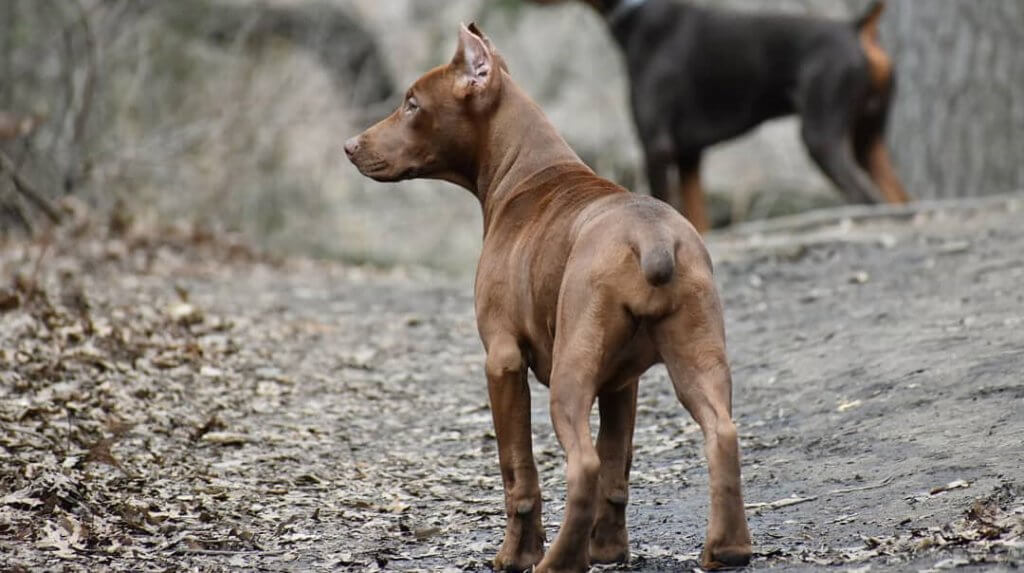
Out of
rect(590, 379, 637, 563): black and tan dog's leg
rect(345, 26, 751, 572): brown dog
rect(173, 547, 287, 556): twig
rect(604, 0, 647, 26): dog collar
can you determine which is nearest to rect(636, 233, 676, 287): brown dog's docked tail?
rect(345, 26, 751, 572): brown dog

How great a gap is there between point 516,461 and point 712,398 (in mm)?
717

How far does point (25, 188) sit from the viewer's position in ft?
31.2

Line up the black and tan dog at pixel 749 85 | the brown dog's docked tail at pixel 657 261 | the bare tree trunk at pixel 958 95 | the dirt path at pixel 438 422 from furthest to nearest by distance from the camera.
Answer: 1. the bare tree trunk at pixel 958 95
2. the black and tan dog at pixel 749 85
3. the dirt path at pixel 438 422
4. the brown dog's docked tail at pixel 657 261

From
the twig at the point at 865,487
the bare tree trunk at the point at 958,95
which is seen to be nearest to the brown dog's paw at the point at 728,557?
the twig at the point at 865,487

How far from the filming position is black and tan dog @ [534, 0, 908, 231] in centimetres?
1105

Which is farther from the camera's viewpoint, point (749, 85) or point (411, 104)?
point (749, 85)

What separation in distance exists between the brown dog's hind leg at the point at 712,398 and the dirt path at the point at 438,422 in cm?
26

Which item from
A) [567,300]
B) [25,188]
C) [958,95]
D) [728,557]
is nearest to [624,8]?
[958,95]

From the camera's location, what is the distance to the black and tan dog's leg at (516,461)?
4.38 meters

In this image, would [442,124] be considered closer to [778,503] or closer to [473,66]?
[473,66]

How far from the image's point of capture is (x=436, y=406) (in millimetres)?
7289

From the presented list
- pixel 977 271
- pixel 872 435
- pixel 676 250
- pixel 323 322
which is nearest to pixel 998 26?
pixel 977 271

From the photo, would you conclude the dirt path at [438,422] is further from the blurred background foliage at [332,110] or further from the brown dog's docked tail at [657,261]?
the blurred background foliage at [332,110]

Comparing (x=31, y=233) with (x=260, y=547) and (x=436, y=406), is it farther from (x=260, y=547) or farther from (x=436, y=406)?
(x=260, y=547)
